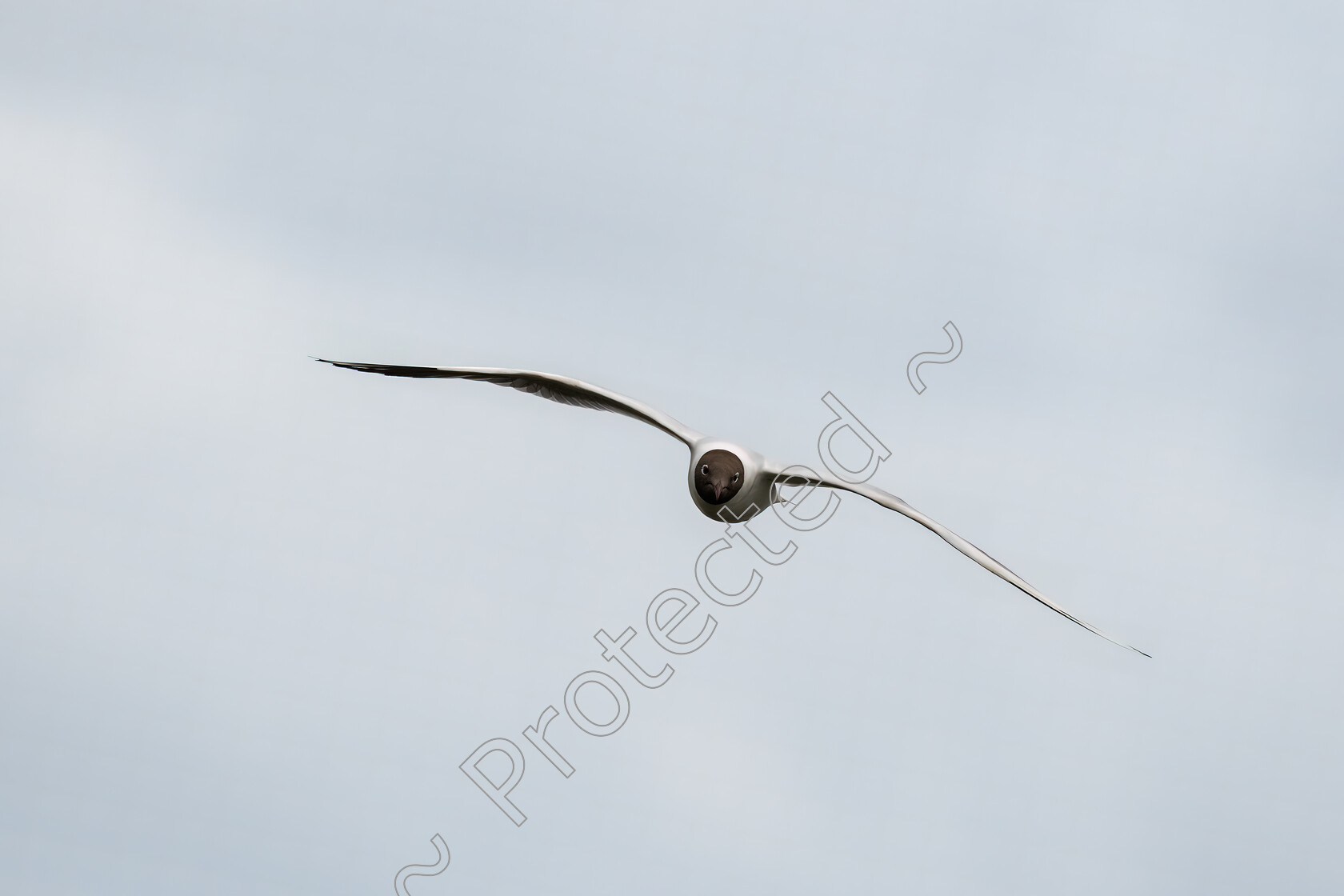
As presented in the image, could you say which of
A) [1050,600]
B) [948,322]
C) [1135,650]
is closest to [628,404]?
[948,322]

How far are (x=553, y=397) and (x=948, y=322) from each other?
9.12 m

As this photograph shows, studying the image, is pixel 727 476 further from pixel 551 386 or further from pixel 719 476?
pixel 551 386

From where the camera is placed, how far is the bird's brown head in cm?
2605

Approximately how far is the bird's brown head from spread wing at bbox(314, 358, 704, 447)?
155cm

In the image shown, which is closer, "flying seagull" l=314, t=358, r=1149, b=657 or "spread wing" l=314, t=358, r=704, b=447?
"flying seagull" l=314, t=358, r=1149, b=657

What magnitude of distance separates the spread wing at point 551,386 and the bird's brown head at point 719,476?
1548mm

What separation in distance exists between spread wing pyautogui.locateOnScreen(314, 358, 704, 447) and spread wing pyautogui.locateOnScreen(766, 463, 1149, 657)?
249cm

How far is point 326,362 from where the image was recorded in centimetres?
2847

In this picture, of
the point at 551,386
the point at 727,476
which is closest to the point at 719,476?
the point at 727,476

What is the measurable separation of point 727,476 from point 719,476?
0.16 metres

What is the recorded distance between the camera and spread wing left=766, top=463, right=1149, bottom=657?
2392 centimetres

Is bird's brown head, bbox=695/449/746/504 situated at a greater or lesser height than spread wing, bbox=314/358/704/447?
lesser

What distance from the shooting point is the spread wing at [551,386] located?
28203 mm

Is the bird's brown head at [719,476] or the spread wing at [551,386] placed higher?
the spread wing at [551,386]
